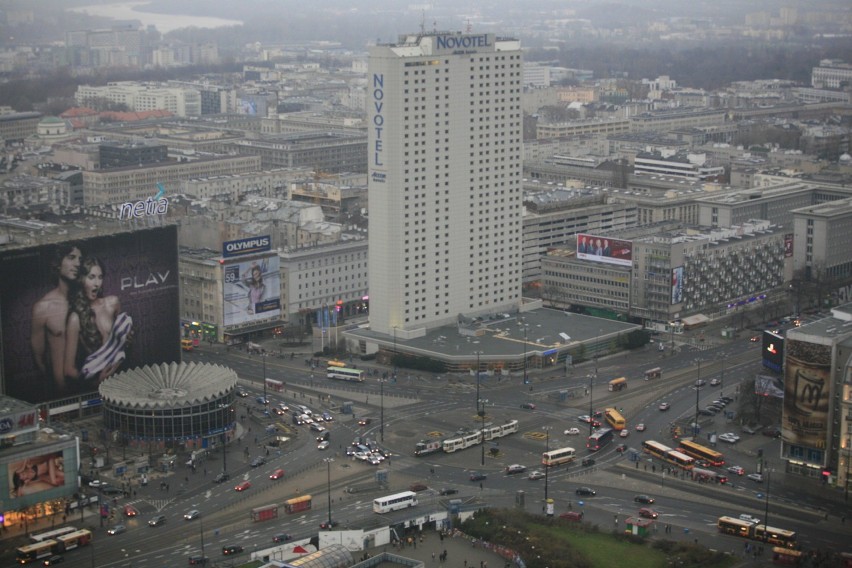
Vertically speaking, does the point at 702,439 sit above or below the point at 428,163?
below

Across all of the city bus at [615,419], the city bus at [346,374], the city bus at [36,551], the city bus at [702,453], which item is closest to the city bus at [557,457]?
the city bus at [702,453]

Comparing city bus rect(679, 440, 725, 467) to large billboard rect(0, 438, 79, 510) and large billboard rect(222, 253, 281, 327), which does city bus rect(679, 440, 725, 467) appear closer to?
large billboard rect(0, 438, 79, 510)

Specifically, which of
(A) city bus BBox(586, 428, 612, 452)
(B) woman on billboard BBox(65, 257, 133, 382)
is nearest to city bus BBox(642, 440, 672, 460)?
(A) city bus BBox(586, 428, 612, 452)

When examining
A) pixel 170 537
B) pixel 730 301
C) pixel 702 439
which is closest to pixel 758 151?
pixel 730 301

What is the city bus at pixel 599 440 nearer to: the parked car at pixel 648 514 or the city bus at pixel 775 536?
the parked car at pixel 648 514

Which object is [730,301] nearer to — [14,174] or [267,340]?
[267,340]
